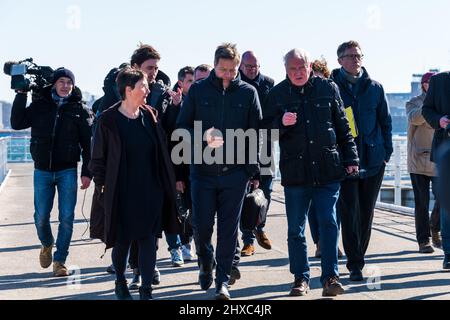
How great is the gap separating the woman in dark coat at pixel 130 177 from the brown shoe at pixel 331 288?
4.02 feet

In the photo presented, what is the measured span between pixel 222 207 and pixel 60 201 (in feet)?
7.07

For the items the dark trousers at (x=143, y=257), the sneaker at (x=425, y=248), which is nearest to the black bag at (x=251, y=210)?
the dark trousers at (x=143, y=257)

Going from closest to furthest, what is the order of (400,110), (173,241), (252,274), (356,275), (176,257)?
(356,275), (252,274), (173,241), (176,257), (400,110)

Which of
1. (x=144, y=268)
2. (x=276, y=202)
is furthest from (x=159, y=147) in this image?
(x=276, y=202)

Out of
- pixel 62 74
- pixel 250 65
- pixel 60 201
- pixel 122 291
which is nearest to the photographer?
→ pixel 122 291

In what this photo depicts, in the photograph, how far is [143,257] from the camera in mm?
6148

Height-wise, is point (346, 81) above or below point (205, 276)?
above

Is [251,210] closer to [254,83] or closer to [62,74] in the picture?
[254,83]

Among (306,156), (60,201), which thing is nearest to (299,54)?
(306,156)

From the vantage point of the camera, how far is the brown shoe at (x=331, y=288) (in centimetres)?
637

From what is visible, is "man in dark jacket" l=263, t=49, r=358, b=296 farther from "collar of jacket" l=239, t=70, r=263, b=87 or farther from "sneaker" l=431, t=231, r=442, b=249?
"sneaker" l=431, t=231, r=442, b=249

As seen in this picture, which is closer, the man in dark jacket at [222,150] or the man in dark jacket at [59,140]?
the man in dark jacket at [222,150]

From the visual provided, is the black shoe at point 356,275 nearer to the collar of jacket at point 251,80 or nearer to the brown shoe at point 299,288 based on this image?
the brown shoe at point 299,288

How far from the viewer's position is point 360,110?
756 centimetres
